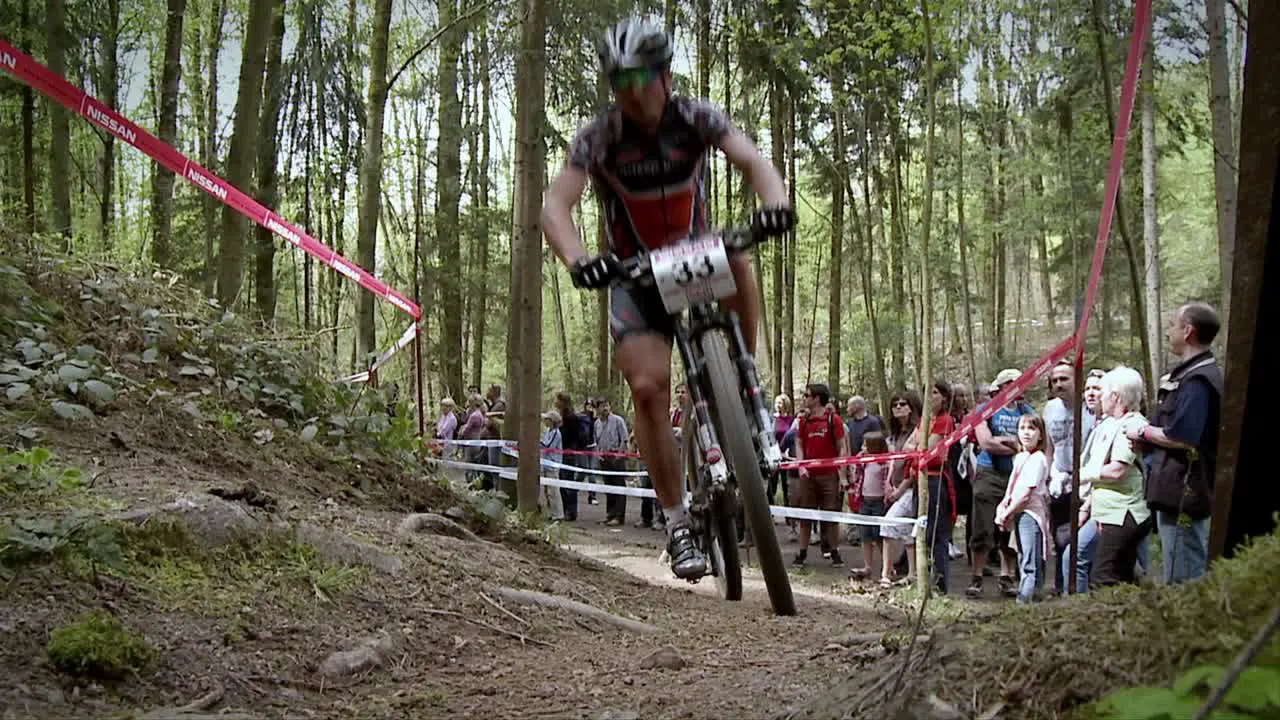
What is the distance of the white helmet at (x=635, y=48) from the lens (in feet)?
13.4

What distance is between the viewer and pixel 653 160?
14.2 feet

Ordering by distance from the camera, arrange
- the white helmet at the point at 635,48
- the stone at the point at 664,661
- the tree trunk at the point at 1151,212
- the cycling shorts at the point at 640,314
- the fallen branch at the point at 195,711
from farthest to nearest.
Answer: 1. the tree trunk at the point at 1151,212
2. the cycling shorts at the point at 640,314
3. the white helmet at the point at 635,48
4. the stone at the point at 664,661
5. the fallen branch at the point at 195,711

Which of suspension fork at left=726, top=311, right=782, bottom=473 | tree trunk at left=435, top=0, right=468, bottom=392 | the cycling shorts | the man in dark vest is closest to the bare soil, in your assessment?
suspension fork at left=726, top=311, right=782, bottom=473

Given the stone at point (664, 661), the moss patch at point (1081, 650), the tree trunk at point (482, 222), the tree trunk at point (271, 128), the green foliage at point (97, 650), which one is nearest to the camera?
the moss patch at point (1081, 650)

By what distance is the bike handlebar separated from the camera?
398cm

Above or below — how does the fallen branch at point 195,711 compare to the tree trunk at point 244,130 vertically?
below

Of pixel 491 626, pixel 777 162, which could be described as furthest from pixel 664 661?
pixel 777 162

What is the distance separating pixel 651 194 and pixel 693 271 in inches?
23.8

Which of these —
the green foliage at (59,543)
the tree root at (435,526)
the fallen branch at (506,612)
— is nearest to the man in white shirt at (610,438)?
the tree root at (435,526)

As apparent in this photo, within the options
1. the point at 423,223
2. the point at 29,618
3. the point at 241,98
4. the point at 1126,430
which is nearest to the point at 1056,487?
the point at 1126,430

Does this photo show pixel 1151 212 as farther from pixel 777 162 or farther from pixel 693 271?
pixel 693 271

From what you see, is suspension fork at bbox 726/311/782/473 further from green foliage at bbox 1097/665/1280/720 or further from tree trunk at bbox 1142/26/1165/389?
tree trunk at bbox 1142/26/1165/389

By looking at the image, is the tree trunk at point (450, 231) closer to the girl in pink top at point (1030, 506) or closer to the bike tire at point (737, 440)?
the girl in pink top at point (1030, 506)

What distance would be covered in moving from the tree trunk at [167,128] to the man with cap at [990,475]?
8.41 metres
